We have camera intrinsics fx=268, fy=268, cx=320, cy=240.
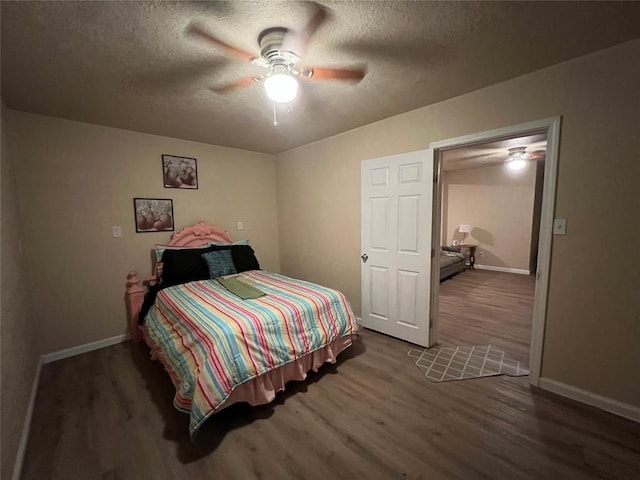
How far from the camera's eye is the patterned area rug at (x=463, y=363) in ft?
7.63

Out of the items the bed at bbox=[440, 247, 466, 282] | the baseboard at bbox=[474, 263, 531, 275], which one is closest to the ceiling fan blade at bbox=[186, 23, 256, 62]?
the bed at bbox=[440, 247, 466, 282]

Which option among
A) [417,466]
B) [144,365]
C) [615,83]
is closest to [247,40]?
[615,83]

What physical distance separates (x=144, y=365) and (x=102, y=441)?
0.92 m

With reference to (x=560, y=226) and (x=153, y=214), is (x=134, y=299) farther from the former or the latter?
(x=560, y=226)

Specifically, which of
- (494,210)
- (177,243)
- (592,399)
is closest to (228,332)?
(177,243)

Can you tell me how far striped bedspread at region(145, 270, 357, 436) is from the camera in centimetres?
171

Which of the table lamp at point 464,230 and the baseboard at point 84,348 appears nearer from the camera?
the baseboard at point 84,348

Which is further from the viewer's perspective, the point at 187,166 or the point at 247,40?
the point at 187,166

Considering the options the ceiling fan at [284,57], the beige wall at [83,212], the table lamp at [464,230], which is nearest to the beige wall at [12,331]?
the beige wall at [83,212]

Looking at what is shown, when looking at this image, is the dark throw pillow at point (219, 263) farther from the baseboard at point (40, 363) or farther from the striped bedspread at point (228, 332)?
the baseboard at point (40, 363)

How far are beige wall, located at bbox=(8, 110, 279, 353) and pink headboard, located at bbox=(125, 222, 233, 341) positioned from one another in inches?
3.8

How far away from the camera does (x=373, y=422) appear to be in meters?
1.83

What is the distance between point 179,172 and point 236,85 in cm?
179

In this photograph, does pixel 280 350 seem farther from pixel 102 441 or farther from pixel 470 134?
pixel 470 134
